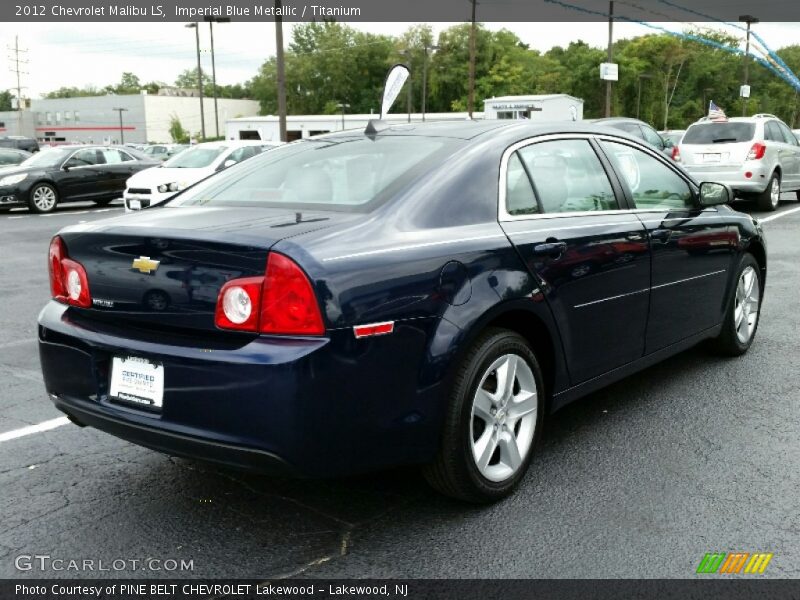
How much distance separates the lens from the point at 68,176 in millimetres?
18734

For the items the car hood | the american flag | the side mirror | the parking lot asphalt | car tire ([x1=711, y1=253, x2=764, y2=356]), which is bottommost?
the parking lot asphalt

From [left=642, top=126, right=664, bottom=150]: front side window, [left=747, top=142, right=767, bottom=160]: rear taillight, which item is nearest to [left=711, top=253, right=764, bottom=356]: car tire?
[left=747, top=142, right=767, bottom=160]: rear taillight

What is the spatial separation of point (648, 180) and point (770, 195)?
12.3 meters

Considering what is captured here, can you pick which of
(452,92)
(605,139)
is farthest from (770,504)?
(452,92)

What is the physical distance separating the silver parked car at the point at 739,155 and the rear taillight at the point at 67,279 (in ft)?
44.3

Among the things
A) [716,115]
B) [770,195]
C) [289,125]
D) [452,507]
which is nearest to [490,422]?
[452,507]

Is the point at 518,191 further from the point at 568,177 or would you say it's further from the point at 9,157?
the point at 9,157

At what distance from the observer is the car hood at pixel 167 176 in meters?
15.8

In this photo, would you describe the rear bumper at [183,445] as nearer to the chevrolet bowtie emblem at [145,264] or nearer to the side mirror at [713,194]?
the chevrolet bowtie emblem at [145,264]

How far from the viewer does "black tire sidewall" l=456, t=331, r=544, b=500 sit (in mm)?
3168

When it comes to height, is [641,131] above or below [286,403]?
above

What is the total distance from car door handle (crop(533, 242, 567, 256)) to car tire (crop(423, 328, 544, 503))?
0.39 m

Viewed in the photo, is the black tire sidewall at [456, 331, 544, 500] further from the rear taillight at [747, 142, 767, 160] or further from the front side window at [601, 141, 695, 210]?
the rear taillight at [747, 142, 767, 160]

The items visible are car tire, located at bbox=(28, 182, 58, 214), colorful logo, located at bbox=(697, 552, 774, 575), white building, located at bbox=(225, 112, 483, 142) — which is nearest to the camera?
colorful logo, located at bbox=(697, 552, 774, 575)
